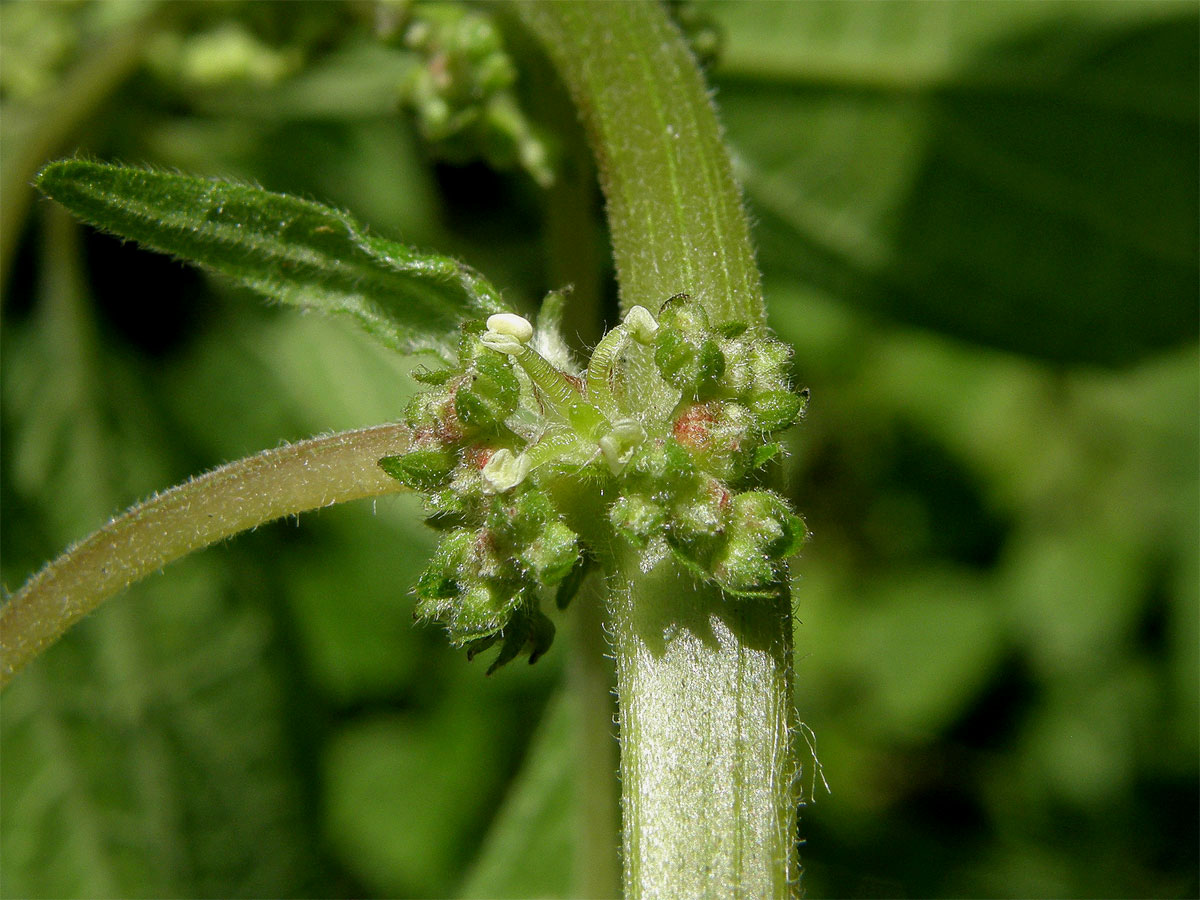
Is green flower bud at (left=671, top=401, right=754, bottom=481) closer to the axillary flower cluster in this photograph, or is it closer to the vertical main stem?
the axillary flower cluster

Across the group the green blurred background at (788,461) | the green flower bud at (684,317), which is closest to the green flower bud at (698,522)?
the green flower bud at (684,317)

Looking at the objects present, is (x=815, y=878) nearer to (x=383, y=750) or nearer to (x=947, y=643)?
(x=947, y=643)

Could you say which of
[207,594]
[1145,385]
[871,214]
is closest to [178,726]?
[207,594]

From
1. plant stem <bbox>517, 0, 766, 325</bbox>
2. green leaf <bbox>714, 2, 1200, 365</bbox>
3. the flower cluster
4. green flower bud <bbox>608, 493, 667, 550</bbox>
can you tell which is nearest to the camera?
green flower bud <bbox>608, 493, 667, 550</bbox>

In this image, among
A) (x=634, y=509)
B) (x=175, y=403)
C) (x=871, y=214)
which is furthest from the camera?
(x=175, y=403)

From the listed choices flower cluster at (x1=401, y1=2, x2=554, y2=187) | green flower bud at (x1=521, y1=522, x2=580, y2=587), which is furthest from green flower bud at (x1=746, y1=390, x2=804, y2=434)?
flower cluster at (x1=401, y1=2, x2=554, y2=187)

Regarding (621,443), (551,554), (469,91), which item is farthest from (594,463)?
(469,91)
